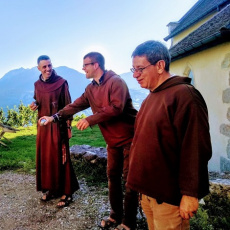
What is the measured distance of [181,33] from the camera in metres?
11.5

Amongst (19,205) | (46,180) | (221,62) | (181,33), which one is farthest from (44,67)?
(181,33)

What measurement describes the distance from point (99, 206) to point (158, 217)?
2.43 meters

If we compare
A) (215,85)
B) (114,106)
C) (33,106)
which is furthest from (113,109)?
(215,85)

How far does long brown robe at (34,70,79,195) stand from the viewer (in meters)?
4.15

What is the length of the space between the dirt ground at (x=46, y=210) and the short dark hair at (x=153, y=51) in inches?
103

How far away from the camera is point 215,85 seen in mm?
5867

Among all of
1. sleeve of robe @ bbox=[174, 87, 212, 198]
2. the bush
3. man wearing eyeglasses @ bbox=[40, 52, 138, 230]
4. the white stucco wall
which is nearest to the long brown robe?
man wearing eyeglasses @ bbox=[40, 52, 138, 230]

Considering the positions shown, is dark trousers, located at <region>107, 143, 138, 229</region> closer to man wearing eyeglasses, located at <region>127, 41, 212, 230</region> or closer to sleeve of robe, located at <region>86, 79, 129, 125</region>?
sleeve of robe, located at <region>86, 79, 129, 125</region>

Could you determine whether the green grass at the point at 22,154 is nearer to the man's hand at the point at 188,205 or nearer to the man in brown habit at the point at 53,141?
the man in brown habit at the point at 53,141

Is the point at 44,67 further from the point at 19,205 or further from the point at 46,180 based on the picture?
the point at 19,205

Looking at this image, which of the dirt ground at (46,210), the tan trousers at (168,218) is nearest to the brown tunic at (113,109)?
the tan trousers at (168,218)

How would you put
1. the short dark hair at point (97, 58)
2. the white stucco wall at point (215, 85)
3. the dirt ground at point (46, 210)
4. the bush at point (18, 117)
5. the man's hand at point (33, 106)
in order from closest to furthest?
the short dark hair at point (97, 58) < the dirt ground at point (46, 210) < the man's hand at point (33, 106) < the white stucco wall at point (215, 85) < the bush at point (18, 117)

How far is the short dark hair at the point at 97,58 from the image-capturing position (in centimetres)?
313

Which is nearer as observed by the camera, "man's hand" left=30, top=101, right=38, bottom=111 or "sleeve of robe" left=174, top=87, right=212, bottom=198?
"sleeve of robe" left=174, top=87, right=212, bottom=198
